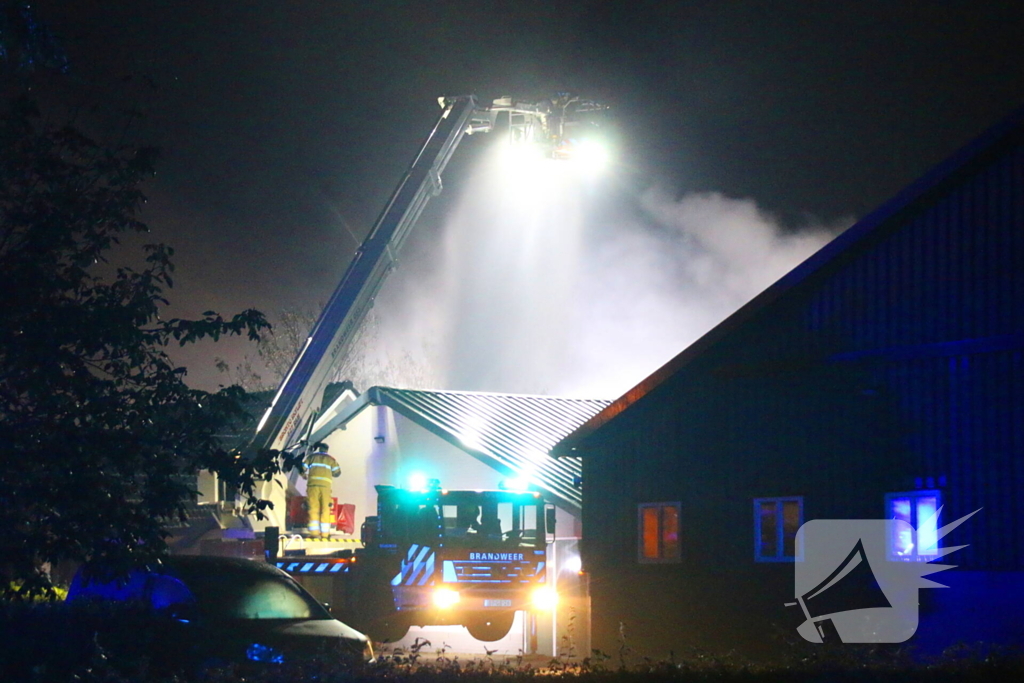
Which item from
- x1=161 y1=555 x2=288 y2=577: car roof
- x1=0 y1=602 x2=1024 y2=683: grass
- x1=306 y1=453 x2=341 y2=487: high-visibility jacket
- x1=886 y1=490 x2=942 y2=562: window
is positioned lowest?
x1=0 y1=602 x2=1024 y2=683: grass

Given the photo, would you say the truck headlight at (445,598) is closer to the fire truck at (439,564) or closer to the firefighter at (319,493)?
the fire truck at (439,564)

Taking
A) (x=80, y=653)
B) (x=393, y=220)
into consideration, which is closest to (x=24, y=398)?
(x=80, y=653)

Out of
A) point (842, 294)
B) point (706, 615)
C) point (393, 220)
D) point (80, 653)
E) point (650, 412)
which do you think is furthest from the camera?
point (393, 220)

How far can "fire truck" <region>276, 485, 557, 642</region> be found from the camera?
19734mm

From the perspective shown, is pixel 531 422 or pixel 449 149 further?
pixel 531 422

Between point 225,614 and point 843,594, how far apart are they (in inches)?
341

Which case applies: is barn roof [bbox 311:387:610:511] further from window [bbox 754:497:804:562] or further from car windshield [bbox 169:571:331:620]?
car windshield [bbox 169:571:331:620]

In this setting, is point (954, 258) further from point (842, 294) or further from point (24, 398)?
point (24, 398)

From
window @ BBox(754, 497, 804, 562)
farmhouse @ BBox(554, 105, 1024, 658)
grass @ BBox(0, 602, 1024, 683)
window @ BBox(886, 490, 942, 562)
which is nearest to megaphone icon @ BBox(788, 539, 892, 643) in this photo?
farmhouse @ BBox(554, 105, 1024, 658)

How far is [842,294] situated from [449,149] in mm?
10697

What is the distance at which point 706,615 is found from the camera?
18734 mm

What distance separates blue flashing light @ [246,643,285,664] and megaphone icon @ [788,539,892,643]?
7.96m

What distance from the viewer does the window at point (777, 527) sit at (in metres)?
17.7

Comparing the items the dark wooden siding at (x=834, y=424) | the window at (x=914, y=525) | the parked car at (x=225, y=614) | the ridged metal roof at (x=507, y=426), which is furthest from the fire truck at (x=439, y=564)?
the window at (x=914, y=525)
